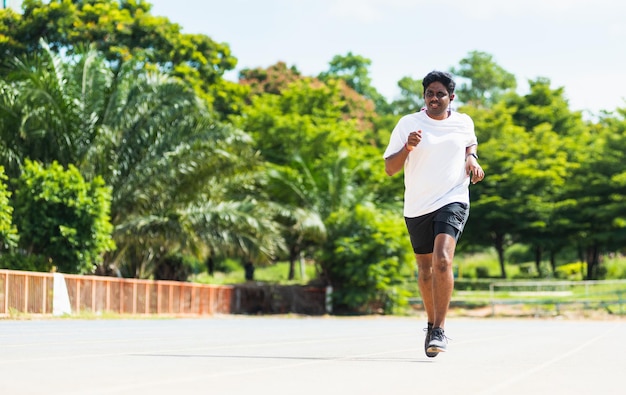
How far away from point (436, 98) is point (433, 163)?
1.55 feet

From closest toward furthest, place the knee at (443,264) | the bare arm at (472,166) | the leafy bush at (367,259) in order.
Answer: the knee at (443,264) < the bare arm at (472,166) < the leafy bush at (367,259)

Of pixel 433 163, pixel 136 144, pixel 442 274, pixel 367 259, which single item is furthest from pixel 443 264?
pixel 367 259

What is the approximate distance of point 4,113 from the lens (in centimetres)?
2584

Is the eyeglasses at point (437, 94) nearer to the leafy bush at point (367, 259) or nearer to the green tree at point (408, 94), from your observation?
the leafy bush at point (367, 259)

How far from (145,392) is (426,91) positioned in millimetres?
3792

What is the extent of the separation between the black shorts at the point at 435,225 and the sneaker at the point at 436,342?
65 cm

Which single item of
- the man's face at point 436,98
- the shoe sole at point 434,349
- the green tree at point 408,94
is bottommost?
the shoe sole at point 434,349

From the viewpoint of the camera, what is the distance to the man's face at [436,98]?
7.35 meters

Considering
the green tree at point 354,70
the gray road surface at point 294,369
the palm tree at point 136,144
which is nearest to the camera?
the gray road surface at point 294,369

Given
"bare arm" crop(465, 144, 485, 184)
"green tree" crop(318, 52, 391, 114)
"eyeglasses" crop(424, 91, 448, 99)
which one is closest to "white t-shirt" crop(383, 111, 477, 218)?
"bare arm" crop(465, 144, 485, 184)

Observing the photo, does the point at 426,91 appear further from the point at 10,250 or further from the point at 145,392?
the point at 10,250

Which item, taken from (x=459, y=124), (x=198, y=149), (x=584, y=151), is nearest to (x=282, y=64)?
(x=584, y=151)

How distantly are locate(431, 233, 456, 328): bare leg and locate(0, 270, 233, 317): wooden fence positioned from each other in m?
12.7

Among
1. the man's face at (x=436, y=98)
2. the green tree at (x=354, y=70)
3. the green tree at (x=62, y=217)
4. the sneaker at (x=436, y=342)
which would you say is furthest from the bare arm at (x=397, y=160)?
the green tree at (x=354, y=70)
